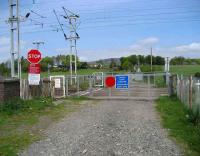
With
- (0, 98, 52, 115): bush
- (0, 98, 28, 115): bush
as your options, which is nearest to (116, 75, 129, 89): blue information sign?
(0, 98, 52, 115): bush

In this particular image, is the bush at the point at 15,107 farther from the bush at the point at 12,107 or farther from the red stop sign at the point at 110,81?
the red stop sign at the point at 110,81

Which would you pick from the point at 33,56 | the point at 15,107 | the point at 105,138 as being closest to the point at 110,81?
the point at 33,56

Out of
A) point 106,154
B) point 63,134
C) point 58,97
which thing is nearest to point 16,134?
point 63,134

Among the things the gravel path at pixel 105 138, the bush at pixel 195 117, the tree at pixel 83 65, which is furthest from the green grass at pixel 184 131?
the tree at pixel 83 65

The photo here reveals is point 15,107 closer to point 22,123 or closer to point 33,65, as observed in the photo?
point 22,123

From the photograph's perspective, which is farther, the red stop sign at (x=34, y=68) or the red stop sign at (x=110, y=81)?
the red stop sign at (x=110, y=81)

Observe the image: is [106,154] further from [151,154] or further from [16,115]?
[16,115]

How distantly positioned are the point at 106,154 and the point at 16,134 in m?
3.54

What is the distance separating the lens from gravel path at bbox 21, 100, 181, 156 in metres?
8.62

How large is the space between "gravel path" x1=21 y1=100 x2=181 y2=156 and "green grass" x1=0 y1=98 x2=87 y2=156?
1.19 ft

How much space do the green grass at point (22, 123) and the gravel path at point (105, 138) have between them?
0.36 meters

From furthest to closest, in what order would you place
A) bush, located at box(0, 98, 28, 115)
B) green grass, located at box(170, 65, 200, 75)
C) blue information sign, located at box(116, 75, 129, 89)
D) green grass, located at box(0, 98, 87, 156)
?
green grass, located at box(170, 65, 200, 75) < blue information sign, located at box(116, 75, 129, 89) < bush, located at box(0, 98, 28, 115) < green grass, located at box(0, 98, 87, 156)

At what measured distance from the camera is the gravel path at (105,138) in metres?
8.62

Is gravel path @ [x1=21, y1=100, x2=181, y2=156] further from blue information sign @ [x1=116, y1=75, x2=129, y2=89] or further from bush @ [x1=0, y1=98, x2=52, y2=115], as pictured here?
blue information sign @ [x1=116, y1=75, x2=129, y2=89]
